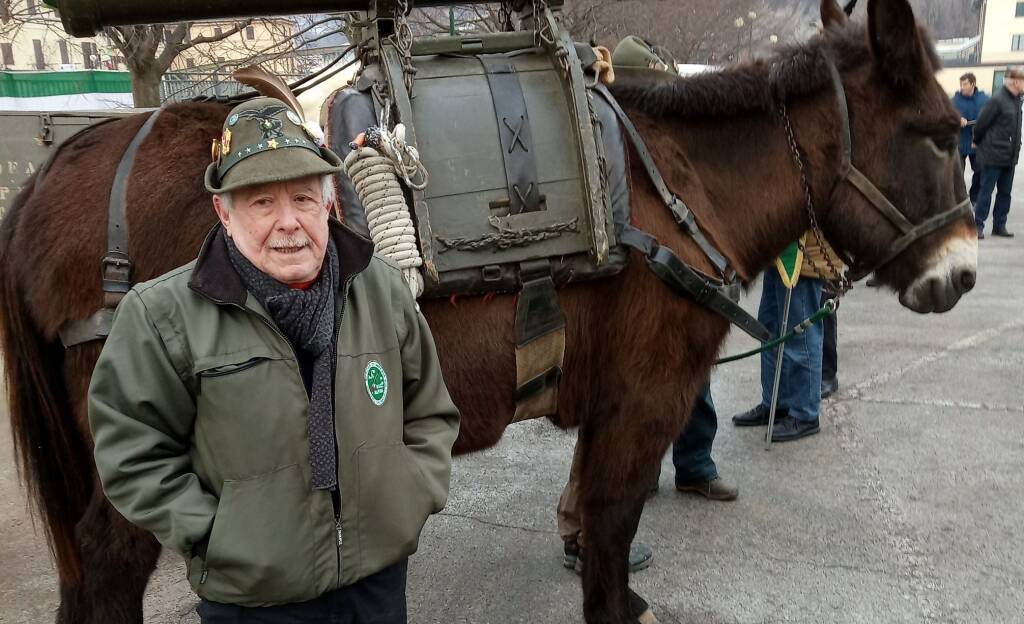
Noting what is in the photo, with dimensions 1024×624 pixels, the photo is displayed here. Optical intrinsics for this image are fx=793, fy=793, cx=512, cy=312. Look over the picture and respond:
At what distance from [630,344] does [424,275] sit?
74 centimetres

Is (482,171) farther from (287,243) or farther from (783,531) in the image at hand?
(783,531)

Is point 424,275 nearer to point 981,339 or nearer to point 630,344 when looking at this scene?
point 630,344

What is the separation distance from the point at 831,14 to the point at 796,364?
2.38 metres

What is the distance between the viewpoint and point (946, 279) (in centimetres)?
286

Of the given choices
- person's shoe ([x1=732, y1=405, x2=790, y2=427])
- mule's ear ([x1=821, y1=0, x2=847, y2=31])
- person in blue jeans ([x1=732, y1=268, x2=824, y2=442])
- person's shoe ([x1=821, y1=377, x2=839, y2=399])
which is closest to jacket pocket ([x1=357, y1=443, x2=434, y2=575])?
mule's ear ([x1=821, y1=0, x2=847, y2=31])

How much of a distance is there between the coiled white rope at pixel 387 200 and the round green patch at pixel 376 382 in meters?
0.56

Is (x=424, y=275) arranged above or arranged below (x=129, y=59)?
below

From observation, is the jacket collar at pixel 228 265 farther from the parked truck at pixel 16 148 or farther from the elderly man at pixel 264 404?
the parked truck at pixel 16 148

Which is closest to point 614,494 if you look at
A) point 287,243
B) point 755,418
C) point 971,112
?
point 287,243

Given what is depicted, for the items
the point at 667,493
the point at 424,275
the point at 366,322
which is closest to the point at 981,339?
the point at 667,493

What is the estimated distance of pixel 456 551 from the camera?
3717 mm

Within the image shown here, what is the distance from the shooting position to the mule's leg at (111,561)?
7.20 ft

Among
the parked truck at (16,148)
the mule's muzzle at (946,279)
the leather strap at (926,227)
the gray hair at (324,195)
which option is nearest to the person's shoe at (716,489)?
the mule's muzzle at (946,279)

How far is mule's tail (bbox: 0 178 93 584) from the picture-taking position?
2.21 metres
